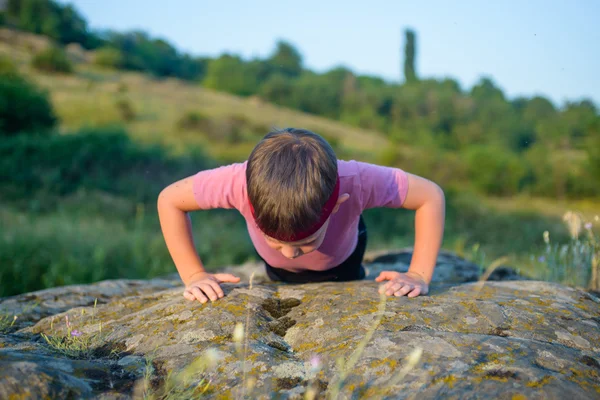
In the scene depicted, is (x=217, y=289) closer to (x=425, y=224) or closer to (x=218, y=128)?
(x=425, y=224)

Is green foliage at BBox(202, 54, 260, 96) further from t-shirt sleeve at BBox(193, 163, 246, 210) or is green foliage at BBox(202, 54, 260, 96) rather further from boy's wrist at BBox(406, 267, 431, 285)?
boy's wrist at BBox(406, 267, 431, 285)

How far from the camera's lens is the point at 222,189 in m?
3.01

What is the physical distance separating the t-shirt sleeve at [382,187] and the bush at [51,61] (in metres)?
29.1

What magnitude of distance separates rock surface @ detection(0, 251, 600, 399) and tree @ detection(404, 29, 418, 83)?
64.9 metres

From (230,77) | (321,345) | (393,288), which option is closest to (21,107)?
(393,288)

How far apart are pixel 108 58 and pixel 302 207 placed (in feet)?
125

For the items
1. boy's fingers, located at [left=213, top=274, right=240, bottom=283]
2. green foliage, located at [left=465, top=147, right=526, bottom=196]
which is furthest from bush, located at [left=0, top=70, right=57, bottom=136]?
green foliage, located at [left=465, top=147, right=526, bottom=196]

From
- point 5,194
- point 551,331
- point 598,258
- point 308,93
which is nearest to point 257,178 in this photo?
point 551,331

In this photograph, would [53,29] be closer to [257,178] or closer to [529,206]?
[529,206]

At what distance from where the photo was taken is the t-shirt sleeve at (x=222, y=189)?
2998 millimetres

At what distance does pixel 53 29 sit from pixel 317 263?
37199 millimetres

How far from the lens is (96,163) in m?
14.3

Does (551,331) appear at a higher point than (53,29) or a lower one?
lower

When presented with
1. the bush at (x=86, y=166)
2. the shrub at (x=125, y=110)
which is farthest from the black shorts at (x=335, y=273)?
the shrub at (x=125, y=110)
